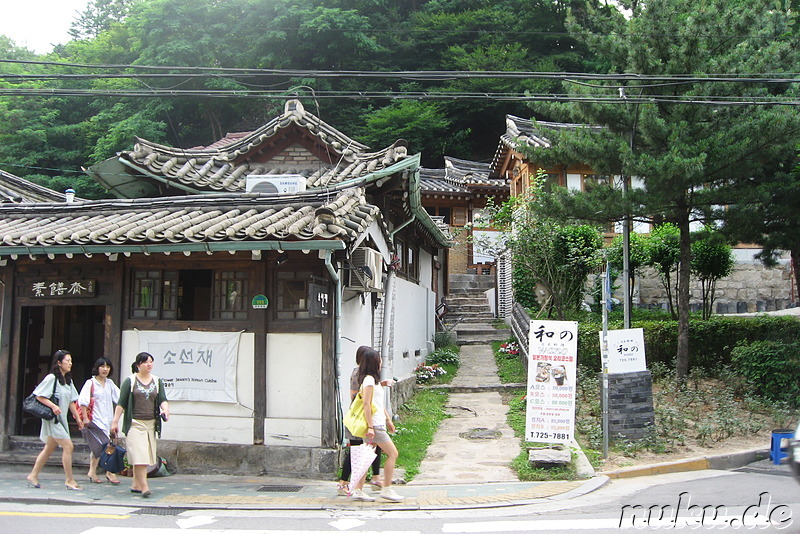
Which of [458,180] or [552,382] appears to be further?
[458,180]

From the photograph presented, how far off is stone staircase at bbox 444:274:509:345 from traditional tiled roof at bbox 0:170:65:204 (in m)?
14.2

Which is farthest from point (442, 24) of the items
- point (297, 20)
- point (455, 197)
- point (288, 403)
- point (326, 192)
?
point (288, 403)

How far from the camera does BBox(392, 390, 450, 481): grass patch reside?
11.0 m

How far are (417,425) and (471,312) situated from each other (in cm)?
1312

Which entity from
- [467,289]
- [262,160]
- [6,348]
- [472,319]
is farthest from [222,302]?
[467,289]

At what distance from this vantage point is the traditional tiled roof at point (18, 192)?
15.8m

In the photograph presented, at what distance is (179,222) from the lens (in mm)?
10414

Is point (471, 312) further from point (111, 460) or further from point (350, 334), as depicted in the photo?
point (111, 460)

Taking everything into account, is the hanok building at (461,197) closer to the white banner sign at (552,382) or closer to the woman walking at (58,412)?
the white banner sign at (552,382)

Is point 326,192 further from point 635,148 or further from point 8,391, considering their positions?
point 635,148

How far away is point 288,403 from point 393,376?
5.22 m

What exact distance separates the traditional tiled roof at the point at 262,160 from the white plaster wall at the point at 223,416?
527 cm

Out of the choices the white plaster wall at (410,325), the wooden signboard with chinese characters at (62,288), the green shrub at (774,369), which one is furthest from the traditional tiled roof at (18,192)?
the green shrub at (774,369)

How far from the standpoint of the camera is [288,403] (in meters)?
10.4
